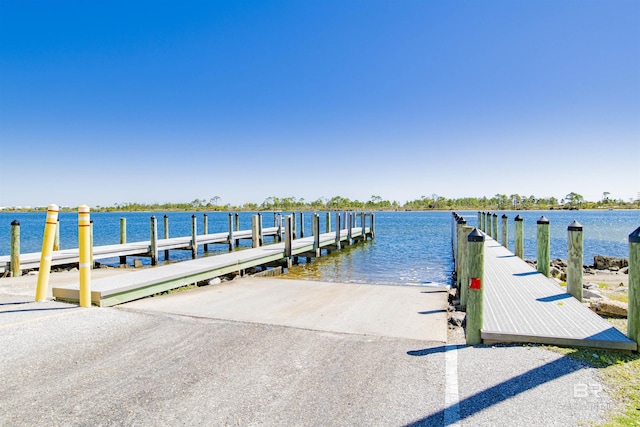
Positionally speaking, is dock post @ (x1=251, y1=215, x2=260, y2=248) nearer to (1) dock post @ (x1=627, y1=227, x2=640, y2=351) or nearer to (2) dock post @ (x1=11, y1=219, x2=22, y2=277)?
(2) dock post @ (x1=11, y1=219, x2=22, y2=277)

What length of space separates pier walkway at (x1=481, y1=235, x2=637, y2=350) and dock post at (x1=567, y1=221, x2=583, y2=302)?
0.15 metres

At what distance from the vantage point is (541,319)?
5.24 m

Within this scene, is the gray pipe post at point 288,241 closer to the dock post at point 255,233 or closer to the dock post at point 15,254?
the dock post at point 255,233

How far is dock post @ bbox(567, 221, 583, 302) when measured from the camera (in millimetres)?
6723

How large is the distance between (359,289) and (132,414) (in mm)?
6328

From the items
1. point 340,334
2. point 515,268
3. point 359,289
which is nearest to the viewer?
point 340,334

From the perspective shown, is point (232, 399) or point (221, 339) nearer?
point (232, 399)

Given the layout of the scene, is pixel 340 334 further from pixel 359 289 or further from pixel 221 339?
pixel 359 289

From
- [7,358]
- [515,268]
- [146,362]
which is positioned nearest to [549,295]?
[515,268]

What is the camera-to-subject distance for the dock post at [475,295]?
15.3 ft

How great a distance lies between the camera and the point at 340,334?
5.13 m

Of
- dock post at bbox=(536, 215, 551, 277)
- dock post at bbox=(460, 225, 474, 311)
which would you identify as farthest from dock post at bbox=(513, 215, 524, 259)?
dock post at bbox=(460, 225, 474, 311)

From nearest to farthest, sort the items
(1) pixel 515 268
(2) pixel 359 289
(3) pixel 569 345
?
(3) pixel 569 345 → (2) pixel 359 289 → (1) pixel 515 268

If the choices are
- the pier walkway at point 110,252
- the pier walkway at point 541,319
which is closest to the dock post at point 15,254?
the pier walkway at point 110,252
